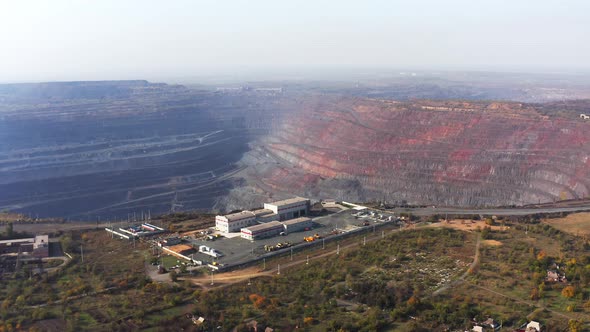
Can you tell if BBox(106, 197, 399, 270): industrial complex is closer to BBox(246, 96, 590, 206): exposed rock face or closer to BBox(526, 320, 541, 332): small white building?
BBox(526, 320, 541, 332): small white building

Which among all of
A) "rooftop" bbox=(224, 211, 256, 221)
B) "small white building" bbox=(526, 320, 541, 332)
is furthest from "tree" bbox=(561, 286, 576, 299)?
"rooftop" bbox=(224, 211, 256, 221)

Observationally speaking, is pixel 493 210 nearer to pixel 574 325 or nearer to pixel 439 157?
pixel 439 157

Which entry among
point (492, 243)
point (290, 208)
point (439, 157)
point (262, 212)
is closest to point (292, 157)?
point (439, 157)

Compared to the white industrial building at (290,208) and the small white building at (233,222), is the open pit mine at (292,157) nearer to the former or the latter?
the white industrial building at (290,208)

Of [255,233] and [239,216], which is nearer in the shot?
[255,233]

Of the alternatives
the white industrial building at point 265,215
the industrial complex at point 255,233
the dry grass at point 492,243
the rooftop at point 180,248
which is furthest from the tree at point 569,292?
the rooftop at point 180,248

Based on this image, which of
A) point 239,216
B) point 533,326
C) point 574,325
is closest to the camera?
point 574,325
